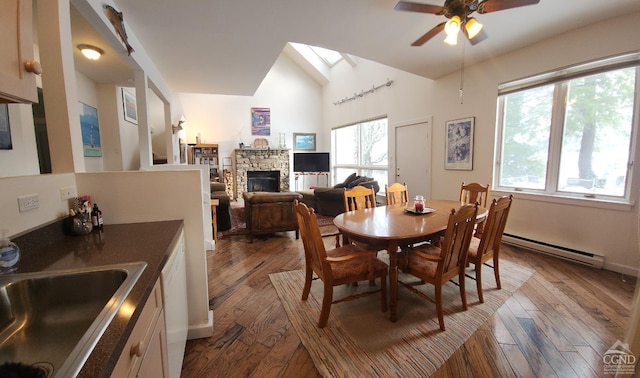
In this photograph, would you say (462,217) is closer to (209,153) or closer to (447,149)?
(447,149)

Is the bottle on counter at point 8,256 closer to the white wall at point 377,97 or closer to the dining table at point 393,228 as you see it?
the dining table at point 393,228

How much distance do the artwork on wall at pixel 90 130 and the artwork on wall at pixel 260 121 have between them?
3907 mm

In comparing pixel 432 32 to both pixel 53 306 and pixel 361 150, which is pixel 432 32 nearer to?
pixel 53 306

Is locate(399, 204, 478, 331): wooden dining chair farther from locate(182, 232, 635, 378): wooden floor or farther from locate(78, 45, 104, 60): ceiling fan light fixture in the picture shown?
locate(78, 45, 104, 60): ceiling fan light fixture

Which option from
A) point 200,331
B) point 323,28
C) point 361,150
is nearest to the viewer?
point 200,331

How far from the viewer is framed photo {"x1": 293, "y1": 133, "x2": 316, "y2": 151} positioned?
808 centimetres

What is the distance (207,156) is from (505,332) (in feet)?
23.5

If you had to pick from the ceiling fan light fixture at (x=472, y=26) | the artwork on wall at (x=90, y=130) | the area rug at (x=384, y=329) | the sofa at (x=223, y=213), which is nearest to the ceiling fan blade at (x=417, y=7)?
the ceiling fan light fixture at (x=472, y=26)

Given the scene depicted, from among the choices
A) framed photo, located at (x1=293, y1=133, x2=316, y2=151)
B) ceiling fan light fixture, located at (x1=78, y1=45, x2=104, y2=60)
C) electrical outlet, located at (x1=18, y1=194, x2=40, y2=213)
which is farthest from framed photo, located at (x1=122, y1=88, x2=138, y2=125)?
framed photo, located at (x1=293, y1=133, x2=316, y2=151)

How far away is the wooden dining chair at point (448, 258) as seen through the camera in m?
1.68

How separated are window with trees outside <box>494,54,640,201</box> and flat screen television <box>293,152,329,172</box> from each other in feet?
15.3

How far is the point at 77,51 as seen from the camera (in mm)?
2934

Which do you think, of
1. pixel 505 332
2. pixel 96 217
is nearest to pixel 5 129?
pixel 96 217

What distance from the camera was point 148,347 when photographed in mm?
856
